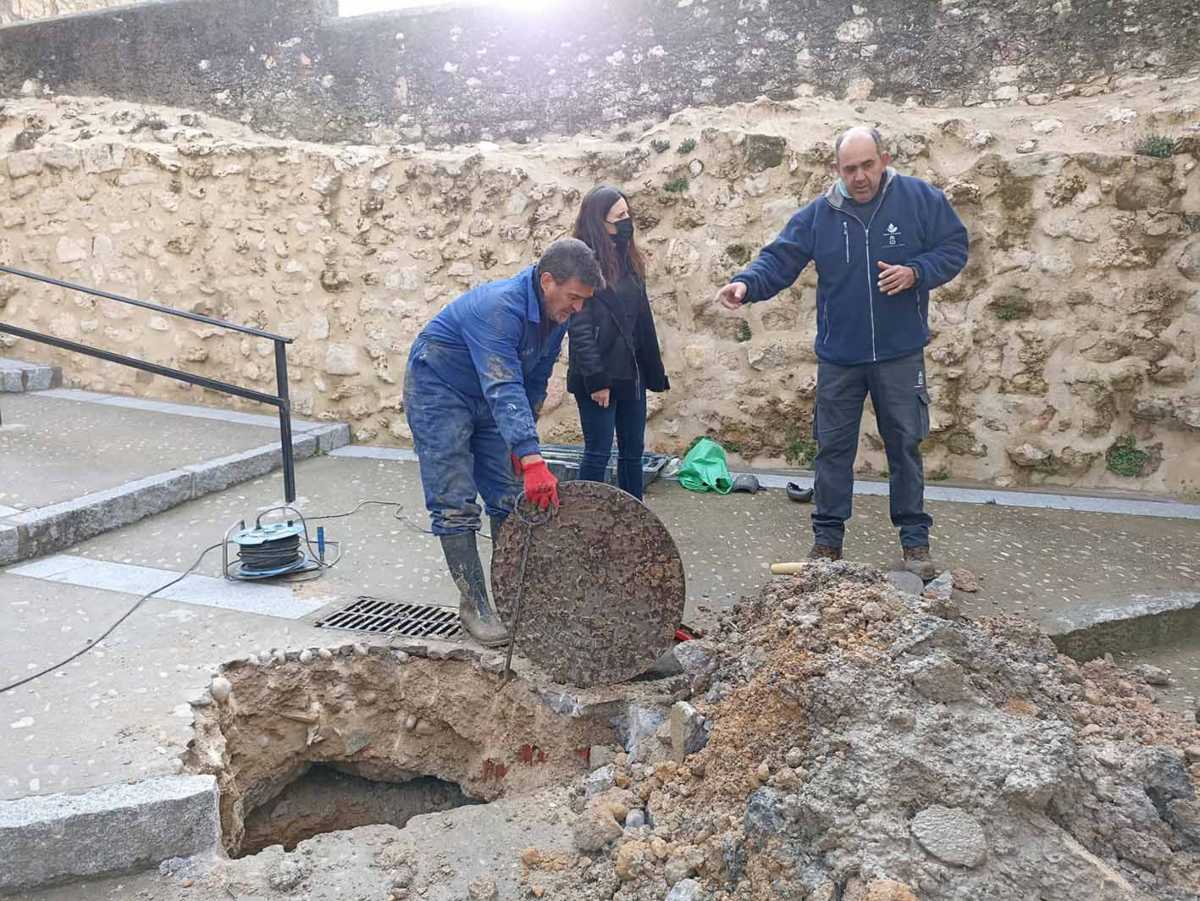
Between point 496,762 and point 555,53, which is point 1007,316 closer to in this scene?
point 555,53

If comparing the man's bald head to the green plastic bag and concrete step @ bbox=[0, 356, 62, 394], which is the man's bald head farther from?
concrete step @ bbox=[0, 356, 62, 394]

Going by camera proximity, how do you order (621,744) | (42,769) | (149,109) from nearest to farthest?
(42,769) → (621,744) → (149,109)

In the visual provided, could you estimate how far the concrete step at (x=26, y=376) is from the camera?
6.14 m

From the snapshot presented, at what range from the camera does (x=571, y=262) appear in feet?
9.05

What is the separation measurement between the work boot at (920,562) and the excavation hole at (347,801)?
1.96 meters

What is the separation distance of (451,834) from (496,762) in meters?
0.63

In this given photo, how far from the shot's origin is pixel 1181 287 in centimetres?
469

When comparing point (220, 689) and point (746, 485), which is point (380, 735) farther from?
point (746, 485)

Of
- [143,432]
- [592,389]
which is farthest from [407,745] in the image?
[143,432]

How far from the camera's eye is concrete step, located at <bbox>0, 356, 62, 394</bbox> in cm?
614

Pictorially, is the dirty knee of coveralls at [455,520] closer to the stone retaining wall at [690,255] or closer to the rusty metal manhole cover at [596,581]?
the rusty metal manhole cover at [596,581]

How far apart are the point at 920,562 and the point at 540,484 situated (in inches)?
68.8

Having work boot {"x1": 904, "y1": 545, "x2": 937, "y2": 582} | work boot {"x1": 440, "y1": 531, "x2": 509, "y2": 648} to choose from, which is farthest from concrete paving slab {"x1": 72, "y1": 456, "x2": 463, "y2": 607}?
work boot {"x1": 904, "y1": 545, "x2": 937, "y2": 582}

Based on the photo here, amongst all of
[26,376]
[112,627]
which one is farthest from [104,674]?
[26,376]
